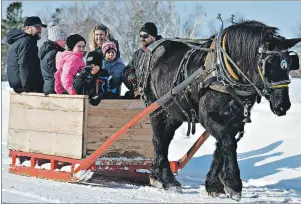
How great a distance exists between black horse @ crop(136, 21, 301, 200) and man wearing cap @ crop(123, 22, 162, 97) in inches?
27.7

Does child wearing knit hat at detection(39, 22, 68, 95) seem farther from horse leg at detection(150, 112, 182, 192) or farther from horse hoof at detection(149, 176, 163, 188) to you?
horse hoof at detection(149, 176, 163, 188)

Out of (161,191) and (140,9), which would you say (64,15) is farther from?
(161,191)

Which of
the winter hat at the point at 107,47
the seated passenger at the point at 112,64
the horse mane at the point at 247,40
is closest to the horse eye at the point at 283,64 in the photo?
the horse mane at the point at 247,40

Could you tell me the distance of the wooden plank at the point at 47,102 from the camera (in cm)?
720

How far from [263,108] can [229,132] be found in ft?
30.9

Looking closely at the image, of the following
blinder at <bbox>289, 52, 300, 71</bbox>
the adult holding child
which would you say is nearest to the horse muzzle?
blinder at <bbox>289, 52, 300, 71</bbox>

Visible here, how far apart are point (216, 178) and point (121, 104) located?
1.57 metres

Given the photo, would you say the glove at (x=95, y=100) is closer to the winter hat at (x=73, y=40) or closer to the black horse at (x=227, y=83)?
the black horse at (x=227, y=83)

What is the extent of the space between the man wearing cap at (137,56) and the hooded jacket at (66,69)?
1.99 ft

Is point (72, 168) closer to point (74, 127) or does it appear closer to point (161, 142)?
point (74, 127)

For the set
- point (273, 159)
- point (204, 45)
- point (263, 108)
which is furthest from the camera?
point (263, 108)

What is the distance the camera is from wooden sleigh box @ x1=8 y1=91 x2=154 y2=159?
7.18 m

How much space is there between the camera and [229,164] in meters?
6.17

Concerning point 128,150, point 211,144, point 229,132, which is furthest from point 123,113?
point 211,144
